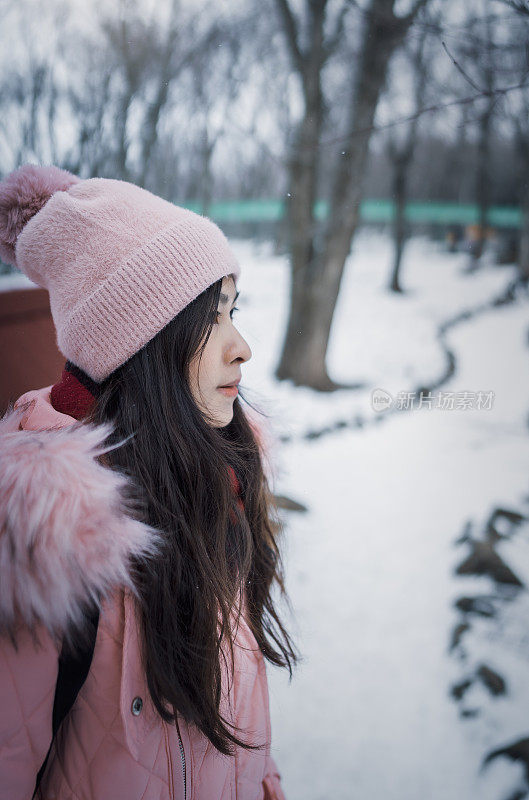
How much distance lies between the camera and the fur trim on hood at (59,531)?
652 mm

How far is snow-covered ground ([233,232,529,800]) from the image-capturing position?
1679 mm

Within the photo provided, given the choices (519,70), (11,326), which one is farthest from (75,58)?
(519,70)

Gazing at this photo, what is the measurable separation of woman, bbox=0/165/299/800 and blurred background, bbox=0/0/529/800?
1.33 feet

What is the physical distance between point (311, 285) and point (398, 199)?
68cm

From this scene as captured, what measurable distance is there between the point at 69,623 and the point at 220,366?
50 cm

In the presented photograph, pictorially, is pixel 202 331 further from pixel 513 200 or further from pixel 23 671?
pixel 513 200

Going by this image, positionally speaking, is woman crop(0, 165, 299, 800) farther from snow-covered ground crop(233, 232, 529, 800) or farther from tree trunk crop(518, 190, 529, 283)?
tree trunk crop(518, 190, 529, 283)

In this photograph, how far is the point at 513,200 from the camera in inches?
97.8

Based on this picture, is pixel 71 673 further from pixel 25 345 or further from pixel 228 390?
pixel 25 345

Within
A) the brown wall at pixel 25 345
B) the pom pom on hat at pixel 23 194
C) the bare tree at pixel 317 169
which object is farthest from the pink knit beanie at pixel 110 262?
the bare tree at pixel 317 169

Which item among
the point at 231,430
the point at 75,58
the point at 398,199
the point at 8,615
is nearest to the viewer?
the point at 8,615

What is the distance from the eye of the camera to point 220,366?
0.94m

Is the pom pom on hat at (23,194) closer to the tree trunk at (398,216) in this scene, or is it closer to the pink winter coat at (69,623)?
the pink winter coat at (69,623)

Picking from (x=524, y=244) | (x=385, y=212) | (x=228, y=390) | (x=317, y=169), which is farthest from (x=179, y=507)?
(x=524, y=244)
